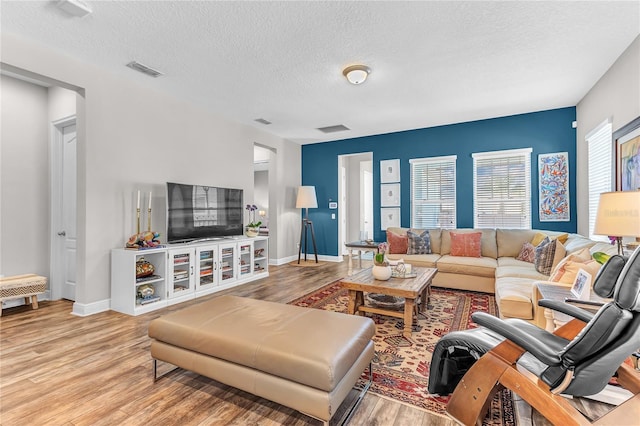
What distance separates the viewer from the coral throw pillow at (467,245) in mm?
4609

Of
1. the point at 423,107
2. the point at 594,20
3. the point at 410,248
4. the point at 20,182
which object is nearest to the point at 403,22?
the point at 594,20

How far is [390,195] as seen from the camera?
6.19 meters

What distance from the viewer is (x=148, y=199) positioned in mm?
3980

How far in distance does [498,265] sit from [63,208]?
5972 mm

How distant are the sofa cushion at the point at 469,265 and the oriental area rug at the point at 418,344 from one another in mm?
306

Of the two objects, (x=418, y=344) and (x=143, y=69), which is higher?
(x=143, y=69)

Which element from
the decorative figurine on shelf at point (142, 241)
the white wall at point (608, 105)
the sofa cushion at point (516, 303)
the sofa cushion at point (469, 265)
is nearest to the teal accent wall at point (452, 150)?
the white wall at point (608, 105)

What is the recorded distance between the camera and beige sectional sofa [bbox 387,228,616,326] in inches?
105

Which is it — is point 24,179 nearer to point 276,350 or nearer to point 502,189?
point 276,350

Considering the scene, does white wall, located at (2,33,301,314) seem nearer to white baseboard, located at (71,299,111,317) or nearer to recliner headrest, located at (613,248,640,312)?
white baseboard, located at (71,299,111,317)

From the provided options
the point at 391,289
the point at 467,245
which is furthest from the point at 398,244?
the point at 391,289

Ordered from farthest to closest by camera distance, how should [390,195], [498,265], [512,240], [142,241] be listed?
[390,195]
[512,240]
[498,265]
[142,241]

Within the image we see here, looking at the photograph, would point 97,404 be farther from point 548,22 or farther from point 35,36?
point 548,22

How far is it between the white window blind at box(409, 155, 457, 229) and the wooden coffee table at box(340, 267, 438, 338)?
252 cm
